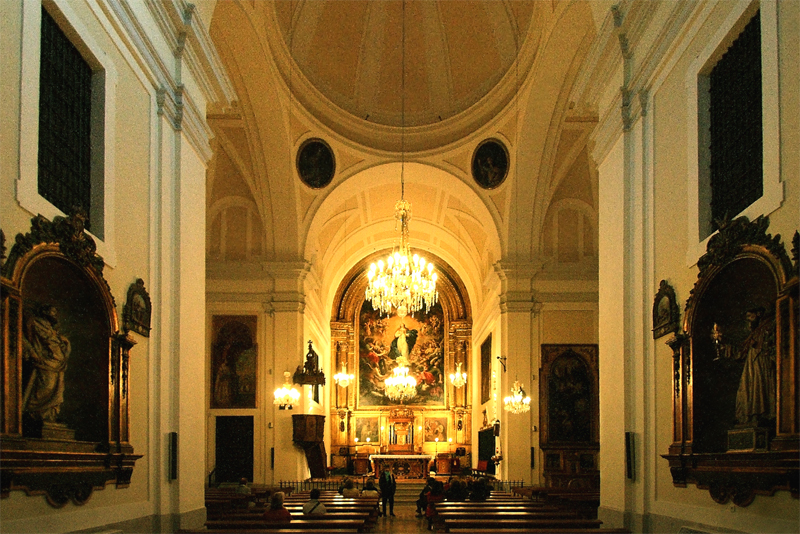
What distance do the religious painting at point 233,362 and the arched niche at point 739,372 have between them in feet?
44.2

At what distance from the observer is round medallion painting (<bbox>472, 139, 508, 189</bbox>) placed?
61.8ft

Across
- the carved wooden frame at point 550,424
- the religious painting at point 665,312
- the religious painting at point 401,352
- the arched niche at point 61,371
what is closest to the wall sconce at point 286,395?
the carved wooden frame at point 550,424

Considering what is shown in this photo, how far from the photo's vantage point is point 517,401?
1761 centimetres

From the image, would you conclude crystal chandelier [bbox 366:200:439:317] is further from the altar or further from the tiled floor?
the altar

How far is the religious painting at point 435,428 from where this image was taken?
3078 centimetres

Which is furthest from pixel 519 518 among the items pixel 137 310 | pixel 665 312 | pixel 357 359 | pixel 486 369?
pixel 357 359

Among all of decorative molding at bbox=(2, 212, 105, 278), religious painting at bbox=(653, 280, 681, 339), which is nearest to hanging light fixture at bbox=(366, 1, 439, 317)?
religious painting at bbox=(653, 280, 681, 339)

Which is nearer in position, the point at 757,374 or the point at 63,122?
the point at 757,374

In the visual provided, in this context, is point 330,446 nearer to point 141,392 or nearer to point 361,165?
point 361,165

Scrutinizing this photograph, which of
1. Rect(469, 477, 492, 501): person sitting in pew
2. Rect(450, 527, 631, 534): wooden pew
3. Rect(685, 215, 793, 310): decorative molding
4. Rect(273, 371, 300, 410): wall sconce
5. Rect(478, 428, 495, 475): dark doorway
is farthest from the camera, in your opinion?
Rect(478, 428, 495, 475): dark doorway

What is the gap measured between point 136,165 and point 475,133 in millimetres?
12049

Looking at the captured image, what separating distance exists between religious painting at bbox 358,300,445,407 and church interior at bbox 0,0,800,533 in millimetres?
10786

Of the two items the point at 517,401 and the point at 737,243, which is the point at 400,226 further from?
the point at 737,243

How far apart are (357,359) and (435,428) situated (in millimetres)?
3892
